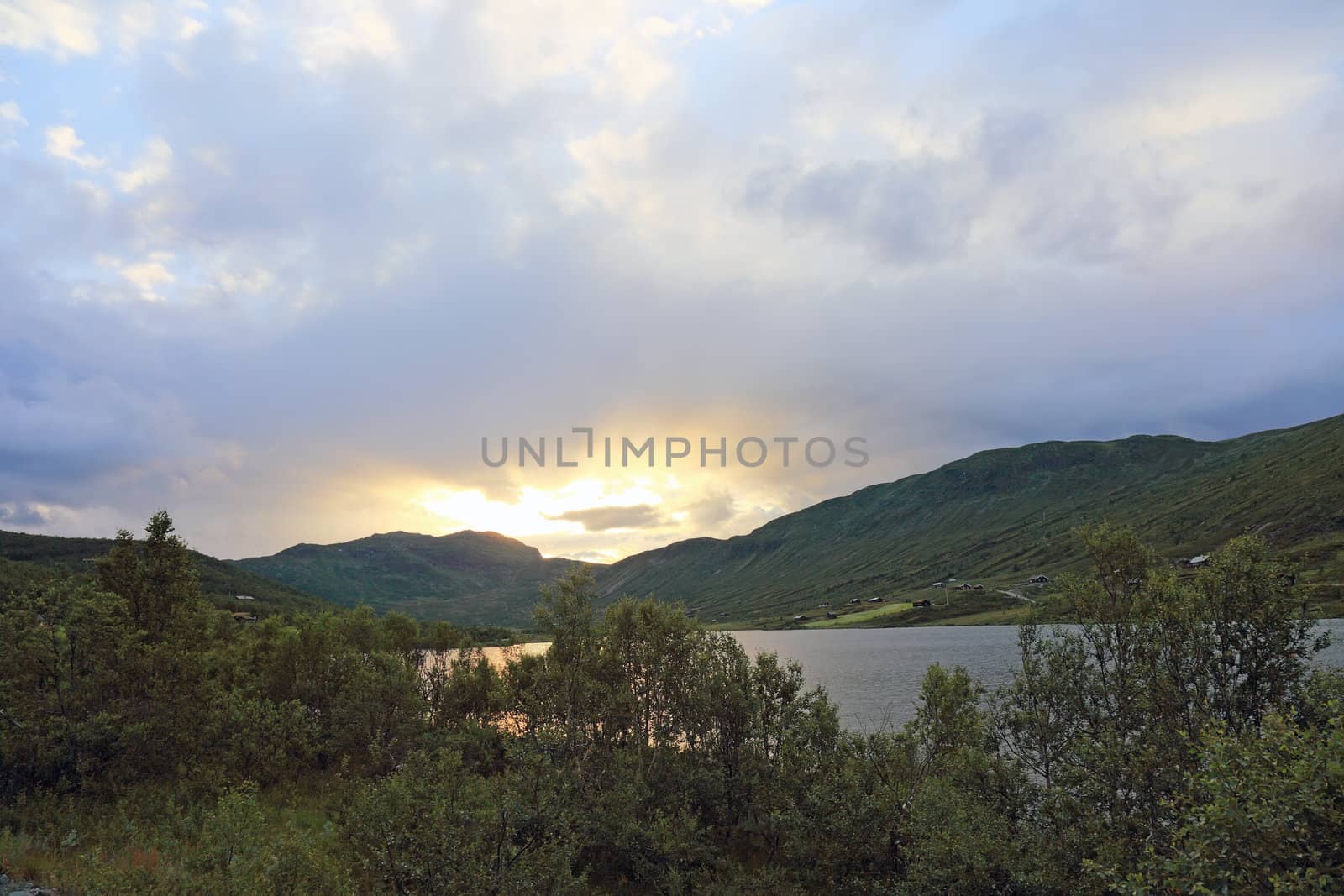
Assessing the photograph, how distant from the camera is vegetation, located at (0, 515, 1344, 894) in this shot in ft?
72.3

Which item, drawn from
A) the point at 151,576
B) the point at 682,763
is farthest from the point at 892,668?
the point at 151,576

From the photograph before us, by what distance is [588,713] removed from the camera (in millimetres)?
45656

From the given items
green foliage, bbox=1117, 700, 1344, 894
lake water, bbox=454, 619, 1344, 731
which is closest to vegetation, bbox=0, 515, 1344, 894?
green foliage, bbox=1117, 700, 1344, 894

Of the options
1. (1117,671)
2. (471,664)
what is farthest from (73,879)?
(471,664)

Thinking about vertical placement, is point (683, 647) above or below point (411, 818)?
above

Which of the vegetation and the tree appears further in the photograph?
the tree

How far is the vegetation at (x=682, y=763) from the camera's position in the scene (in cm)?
2205

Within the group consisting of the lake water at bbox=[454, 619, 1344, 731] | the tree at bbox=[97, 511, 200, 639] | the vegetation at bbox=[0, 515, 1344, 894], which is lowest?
the lake water at bbox=[454, 619, 1344, 731]

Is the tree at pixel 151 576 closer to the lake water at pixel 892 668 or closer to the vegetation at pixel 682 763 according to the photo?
the vegetation at pixel 682 763

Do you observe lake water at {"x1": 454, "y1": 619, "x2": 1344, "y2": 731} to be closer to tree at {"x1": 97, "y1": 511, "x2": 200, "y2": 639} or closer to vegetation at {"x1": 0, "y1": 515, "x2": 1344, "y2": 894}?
vegetation at {"x1": 0, "y1": 515, "x2": 1344, "y2": 894}

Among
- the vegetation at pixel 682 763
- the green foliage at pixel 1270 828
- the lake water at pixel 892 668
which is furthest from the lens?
the lake water at pixel 892 668

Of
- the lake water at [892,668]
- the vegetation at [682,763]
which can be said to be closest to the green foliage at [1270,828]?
the vegetation at [682,763]

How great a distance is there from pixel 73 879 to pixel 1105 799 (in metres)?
39.7

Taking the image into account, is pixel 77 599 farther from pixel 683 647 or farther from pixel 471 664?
pixel 471 664
